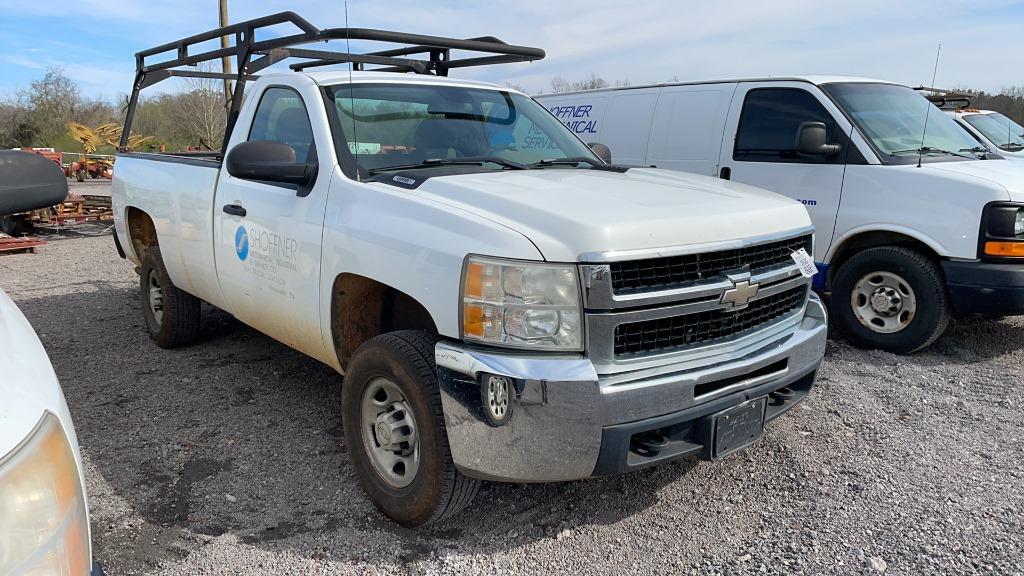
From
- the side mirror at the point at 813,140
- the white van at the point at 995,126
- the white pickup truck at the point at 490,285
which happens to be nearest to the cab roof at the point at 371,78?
the white pickup truck at the point at 490,285

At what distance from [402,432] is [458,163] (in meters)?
1.38

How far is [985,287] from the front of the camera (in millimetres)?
4922

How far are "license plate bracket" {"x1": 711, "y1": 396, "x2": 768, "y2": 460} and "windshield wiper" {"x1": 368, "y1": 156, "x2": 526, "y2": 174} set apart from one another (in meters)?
1.60

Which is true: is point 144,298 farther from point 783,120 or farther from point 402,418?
point 783,120

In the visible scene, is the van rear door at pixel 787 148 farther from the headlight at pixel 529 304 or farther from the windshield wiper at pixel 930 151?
the headlight at pixel 529 304

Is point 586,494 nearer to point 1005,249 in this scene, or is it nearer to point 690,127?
point 1005,249

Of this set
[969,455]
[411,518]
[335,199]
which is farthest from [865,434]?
[335,199]

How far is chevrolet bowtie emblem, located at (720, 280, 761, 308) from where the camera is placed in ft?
9.34

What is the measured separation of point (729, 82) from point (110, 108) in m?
50.5

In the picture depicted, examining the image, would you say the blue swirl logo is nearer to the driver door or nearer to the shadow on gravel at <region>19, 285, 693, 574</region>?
the driver door

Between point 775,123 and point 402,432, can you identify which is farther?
point 775,123

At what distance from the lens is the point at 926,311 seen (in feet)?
17.0

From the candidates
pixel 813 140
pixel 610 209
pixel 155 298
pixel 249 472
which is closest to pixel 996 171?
pixel 813 140

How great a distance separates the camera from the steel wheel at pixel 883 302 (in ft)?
17.5
